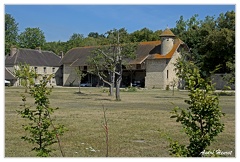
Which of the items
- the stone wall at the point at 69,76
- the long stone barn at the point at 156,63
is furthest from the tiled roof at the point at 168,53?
the stone wall at the point at 69,76

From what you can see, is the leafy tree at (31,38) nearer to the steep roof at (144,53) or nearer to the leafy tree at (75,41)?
the leafy tree at (75,41)

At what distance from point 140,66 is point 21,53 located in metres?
24.8

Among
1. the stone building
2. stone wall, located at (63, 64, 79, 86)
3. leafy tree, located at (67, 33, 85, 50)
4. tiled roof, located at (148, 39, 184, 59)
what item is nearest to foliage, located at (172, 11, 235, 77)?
tiled roof, located at (148, 39, 184, 59)

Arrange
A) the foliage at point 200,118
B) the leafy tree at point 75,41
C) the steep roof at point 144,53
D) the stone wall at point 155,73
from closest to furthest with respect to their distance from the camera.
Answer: the foliage at point 200,118
the steep roof at point 144,53
the stone wall at point 155,73
the leafy tree at point 75,41

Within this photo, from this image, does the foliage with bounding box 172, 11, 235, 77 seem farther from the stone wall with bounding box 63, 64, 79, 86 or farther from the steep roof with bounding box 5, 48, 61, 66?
the steep roof with bounding box 5, 48, 61, 66

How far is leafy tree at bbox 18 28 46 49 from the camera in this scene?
8230 centimetres

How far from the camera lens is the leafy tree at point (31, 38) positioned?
82.3 meters

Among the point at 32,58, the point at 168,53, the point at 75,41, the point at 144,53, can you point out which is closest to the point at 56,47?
the point at 75,41

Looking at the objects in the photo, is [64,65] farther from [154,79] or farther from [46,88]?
[46,88]

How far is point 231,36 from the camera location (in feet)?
140

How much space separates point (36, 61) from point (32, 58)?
1022mm

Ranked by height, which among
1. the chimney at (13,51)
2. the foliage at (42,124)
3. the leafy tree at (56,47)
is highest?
the leafy tree at (56,47)

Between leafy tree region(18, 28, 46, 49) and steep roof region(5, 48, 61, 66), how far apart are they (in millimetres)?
9603

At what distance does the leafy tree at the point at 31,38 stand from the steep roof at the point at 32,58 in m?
9.60
